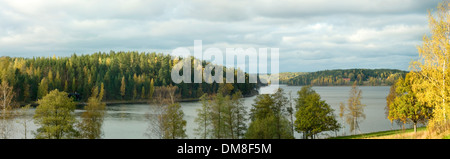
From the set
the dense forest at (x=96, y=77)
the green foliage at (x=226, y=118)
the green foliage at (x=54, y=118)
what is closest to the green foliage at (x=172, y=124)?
the green foliage at (x=226, y=118)

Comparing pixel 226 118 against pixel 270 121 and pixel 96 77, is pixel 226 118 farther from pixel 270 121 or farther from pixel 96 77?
pixel 96 77

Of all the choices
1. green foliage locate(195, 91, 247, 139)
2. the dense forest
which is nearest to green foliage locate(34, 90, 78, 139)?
green foliage locate(195, 91, 247, 139)

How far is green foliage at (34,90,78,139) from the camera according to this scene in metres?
32.5

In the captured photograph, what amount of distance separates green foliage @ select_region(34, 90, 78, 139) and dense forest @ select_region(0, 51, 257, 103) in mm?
81137

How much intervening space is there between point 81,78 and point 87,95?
57.1ft

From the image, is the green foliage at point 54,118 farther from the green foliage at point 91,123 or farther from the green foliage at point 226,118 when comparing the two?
the green foliage at point 226,118

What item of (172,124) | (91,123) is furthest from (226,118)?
(91,123)

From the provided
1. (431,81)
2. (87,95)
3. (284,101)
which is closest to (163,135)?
(284,101)

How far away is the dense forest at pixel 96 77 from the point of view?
366 ft

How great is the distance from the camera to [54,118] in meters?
32.8

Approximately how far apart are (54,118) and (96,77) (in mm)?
116009
